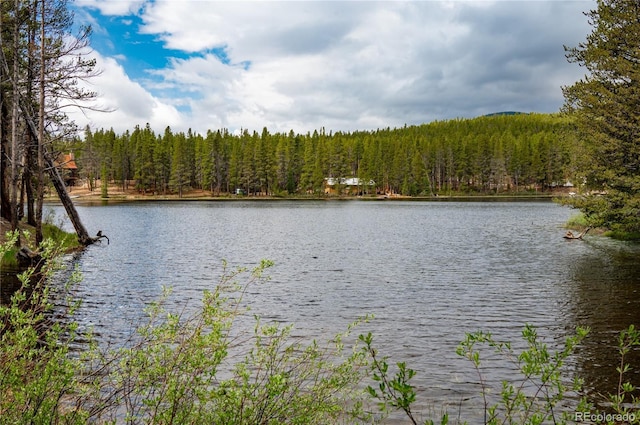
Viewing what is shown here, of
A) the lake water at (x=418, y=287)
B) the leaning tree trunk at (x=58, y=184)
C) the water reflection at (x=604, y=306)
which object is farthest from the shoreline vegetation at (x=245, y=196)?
the water reflection at (x=604, y=306)

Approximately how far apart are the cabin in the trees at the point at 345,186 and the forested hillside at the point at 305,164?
1.84 ft

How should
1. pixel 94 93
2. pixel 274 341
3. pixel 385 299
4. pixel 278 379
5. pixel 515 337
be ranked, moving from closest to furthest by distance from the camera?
pixel 278 379 < pixel 274 341 < pixel 515 337 < pixel 385 299 < pixel 94 93

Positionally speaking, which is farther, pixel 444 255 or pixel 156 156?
pixel 156 156

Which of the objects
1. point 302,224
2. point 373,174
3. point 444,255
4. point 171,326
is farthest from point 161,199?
Answer: point 171,326

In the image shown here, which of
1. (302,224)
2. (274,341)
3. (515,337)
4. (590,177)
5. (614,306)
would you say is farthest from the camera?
(302,224)

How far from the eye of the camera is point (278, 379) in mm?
4742

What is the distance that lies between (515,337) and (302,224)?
40.8 metres

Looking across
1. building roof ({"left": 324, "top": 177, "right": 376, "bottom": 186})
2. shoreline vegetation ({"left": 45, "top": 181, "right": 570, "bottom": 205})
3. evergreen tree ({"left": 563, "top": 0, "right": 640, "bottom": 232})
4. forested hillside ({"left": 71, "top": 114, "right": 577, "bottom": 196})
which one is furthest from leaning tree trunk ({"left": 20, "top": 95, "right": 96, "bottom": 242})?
building roof ({"left": 324, "top": 177, "right": 376, "bottom": 186})

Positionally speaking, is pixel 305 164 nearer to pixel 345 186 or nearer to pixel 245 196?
pixel 345 186

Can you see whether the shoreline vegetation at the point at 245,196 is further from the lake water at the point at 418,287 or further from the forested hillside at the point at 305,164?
the lake water at the point at 418,287

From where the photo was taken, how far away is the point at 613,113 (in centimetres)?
3006

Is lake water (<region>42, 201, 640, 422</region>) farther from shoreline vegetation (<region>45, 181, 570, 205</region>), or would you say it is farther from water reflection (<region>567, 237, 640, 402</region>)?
shoreline vegetation (<region>45, 181, 570, 205</region>)

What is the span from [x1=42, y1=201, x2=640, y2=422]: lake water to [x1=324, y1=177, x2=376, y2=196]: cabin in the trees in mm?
90695

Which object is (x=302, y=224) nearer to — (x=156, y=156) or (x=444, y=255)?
(x=444, y=255)
